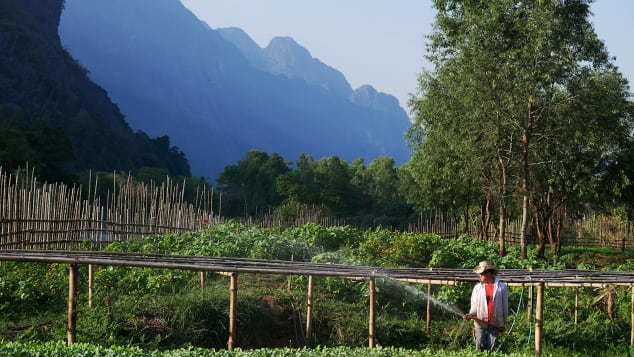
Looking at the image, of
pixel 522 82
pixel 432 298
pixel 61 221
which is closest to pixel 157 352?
pixel 432 298

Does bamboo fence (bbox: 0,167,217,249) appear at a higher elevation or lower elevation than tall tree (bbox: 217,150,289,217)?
lower

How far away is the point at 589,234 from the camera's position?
3919 cm

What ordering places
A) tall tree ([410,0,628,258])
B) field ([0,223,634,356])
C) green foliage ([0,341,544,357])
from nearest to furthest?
green foliage ([0,341,544,357]) → field ([0,223,634,356]) → tall tree ([410,0,628,258])

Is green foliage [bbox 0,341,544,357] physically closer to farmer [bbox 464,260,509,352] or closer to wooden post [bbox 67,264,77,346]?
farmer [bbox 464,260,509,352]

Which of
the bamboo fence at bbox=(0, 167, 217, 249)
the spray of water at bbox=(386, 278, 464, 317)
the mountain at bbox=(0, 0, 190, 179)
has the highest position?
the mountain at bbox=(0, 0, 190, 179)

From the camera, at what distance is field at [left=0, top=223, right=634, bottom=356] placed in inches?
414

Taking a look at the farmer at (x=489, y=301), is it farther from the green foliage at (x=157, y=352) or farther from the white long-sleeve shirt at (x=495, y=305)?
the green foliage at (x=157, y=352)

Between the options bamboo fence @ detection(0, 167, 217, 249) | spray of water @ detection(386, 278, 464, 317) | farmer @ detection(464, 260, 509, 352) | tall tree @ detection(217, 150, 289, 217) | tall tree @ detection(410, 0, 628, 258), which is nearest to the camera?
farmer @ detection(464, 260, 509, 352)

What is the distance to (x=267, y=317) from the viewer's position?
12359 millimetres

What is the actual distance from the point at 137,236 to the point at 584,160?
16.9 metres

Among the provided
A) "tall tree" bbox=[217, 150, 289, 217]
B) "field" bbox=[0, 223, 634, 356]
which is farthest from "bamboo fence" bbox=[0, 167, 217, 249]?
"tall tree" bbox=[217, 150, 289, 217]

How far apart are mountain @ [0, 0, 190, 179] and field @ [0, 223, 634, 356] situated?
169 ft

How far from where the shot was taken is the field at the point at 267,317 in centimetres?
1052

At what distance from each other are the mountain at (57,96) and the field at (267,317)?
51542 millimetres
